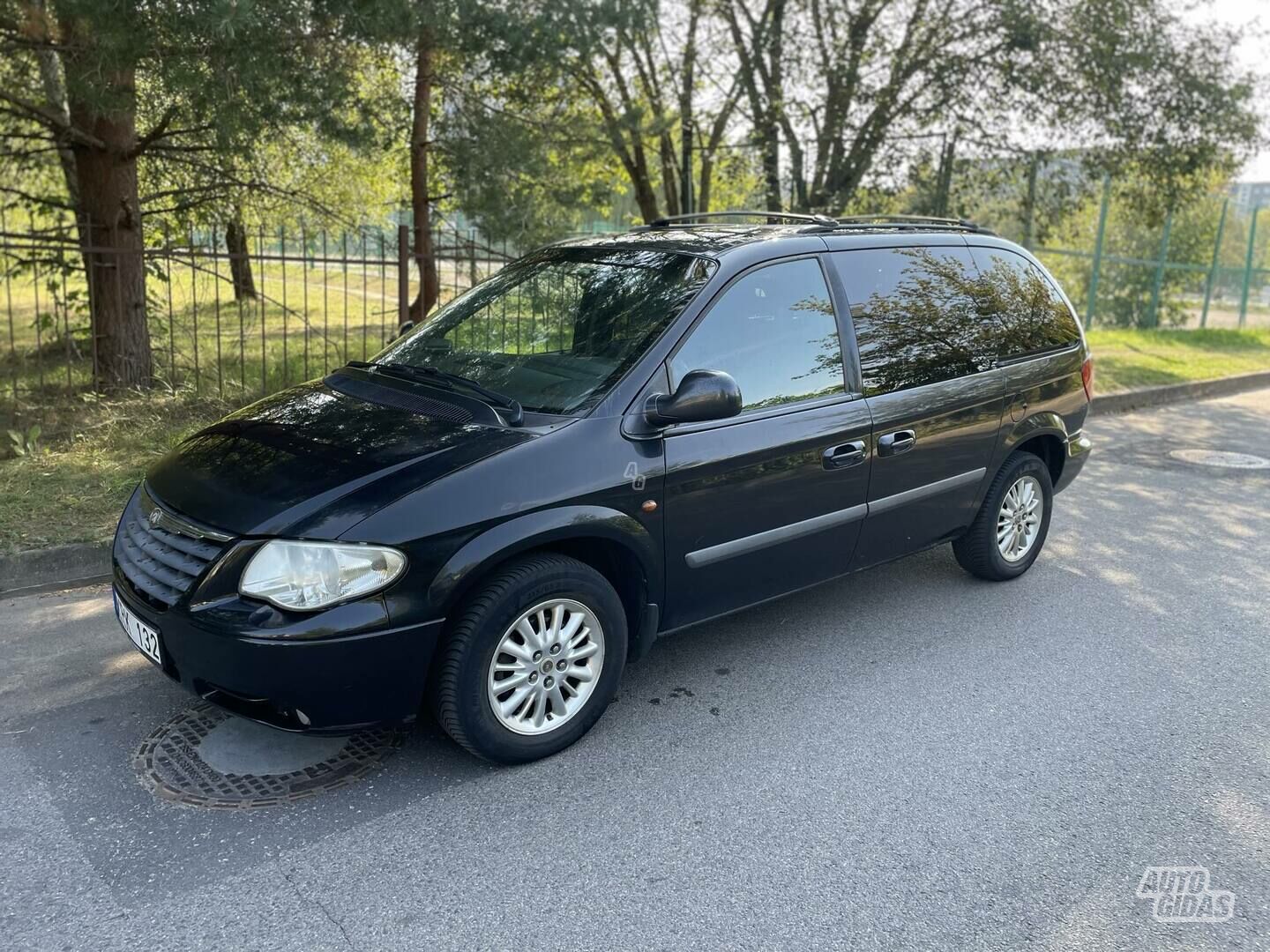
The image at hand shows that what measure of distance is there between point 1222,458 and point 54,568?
8785 mm

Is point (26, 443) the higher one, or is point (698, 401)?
point (698, 401)

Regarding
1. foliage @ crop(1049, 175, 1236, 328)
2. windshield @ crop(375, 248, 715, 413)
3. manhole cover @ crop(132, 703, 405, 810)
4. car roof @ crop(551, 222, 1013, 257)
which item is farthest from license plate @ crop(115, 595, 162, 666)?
foliage @ crop(1049, 175, 1236, 328)

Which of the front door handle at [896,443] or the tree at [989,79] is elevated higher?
the tree at [989,79]

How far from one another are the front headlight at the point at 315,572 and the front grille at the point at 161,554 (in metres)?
0.20

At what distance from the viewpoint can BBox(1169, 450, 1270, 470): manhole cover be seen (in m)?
8.30

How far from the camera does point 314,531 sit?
2998mm

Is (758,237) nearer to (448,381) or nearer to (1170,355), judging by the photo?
(448,381)

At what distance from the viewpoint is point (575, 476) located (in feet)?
11.0

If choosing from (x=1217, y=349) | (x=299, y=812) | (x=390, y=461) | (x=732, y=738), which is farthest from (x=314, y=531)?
(x=1217, y=349)

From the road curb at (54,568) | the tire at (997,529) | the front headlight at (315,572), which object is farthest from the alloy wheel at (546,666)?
the road curb at (54,568)

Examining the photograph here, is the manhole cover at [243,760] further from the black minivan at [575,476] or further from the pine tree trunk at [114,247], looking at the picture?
the pine tree trunk at [114,247]

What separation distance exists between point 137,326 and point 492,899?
24.0ft

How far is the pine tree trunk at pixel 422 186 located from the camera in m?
8.96

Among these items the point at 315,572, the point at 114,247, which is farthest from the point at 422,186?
the point at 315,572
